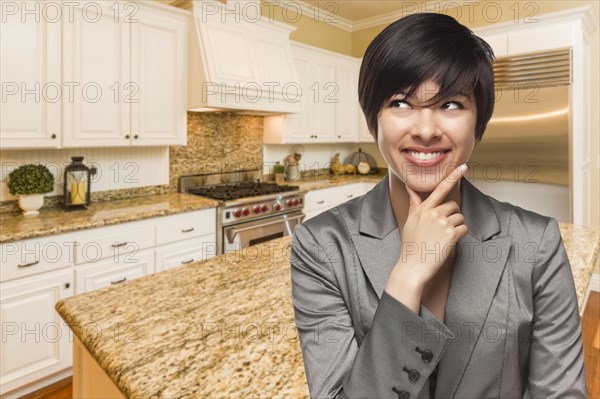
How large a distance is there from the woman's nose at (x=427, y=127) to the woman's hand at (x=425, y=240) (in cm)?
4

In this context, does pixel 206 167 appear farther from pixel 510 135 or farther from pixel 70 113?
pixel 510 135

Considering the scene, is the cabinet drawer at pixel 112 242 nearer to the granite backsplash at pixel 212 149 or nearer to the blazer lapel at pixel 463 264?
the granite backsplash at pixel 212 149

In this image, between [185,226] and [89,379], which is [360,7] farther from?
[89,379]

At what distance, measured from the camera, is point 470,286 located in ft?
1.65

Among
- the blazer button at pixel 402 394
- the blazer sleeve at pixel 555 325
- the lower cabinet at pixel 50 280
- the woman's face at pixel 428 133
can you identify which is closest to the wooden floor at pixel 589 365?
the lower cabinet at pixel 50 280

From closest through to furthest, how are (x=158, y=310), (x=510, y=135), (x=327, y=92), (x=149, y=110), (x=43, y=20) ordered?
(x=158, y=310) < (x=43, y=20) < (x=149, y=110) < (x=510, y=135) < (x=327, y=92)

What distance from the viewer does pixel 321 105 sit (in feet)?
14.8

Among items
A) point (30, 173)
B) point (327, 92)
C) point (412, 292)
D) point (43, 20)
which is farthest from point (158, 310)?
point (327, 92)

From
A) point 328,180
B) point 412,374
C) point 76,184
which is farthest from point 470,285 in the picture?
point 328,180

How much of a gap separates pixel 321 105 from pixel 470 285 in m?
4.17

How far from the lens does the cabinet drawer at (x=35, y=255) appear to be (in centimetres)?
212

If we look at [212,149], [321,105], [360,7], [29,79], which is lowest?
[212,149]

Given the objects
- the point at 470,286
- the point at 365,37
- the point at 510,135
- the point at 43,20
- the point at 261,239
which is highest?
the point at 365,37

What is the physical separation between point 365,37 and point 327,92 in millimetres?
1222
